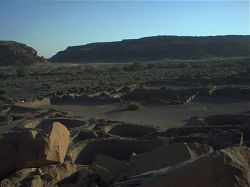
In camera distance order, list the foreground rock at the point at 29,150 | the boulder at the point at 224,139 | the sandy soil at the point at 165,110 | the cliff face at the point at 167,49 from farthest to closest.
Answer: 1. the cliff face at the point at 167,49
2. the sandy soil at the point at 165,110
3. the boulder at the point at 224,139
4. the foreground rock at the point at 29,150

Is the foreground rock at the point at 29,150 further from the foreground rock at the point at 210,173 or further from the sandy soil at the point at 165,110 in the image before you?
the sandy soil at the point at 165,110

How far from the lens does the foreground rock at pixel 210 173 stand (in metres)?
5.69

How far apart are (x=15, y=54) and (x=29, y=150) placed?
8575 cm

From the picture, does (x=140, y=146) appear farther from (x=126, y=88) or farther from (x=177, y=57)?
(x=177, y=57)

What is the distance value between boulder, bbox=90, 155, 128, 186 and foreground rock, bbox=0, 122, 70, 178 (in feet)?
3.88

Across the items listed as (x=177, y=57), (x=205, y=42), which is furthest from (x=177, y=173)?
(x=205, y=42)

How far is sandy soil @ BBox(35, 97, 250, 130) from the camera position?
21.3 meters

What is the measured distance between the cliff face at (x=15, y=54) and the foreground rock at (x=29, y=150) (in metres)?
83.4

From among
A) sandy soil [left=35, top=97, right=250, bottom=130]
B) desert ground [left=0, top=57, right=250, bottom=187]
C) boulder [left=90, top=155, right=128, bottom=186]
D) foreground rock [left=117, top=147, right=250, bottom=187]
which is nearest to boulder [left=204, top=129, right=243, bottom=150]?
desert ground [left=0, top=57, right=250, bottom=187]

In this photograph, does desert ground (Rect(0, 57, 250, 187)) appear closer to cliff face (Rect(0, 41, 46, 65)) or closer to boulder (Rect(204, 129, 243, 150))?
boulder (Rect(204, 129, 243, 150))

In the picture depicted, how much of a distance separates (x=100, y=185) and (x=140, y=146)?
5.57 m

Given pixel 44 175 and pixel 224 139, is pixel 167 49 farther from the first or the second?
pixel 44 175

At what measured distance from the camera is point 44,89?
37500 millimetres

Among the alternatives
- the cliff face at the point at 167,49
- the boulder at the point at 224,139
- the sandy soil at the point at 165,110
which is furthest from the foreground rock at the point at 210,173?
the cliff face at the point at 167,49
